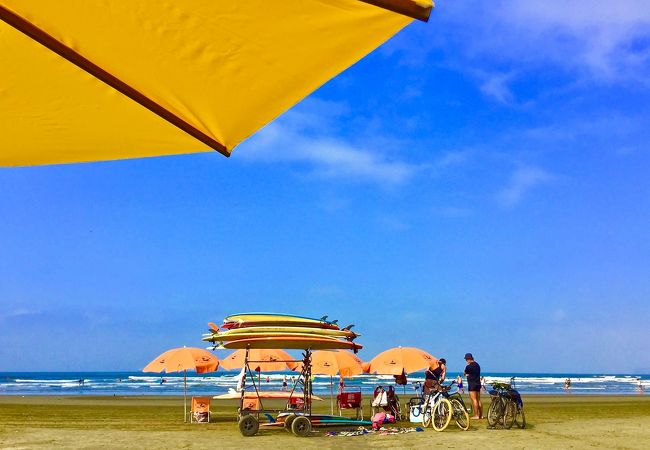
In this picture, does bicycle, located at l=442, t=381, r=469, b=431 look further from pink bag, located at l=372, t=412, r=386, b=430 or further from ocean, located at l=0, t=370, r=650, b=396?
ocean, located at l=0, t=370, r=650, b=396

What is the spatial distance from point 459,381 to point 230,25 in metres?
14.9

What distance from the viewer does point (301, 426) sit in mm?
12656

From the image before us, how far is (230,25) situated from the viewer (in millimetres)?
2100

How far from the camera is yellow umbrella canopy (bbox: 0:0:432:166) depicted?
2.01 metres

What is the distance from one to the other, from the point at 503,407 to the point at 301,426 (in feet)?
14.8

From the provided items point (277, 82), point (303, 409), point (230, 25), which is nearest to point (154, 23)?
point (230, 25)

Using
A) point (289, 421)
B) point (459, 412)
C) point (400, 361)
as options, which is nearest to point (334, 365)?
point (400, 361)

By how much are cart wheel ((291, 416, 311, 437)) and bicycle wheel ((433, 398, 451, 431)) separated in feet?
9.92

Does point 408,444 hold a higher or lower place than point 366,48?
lower

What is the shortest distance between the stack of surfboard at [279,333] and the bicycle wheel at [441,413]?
290 cm

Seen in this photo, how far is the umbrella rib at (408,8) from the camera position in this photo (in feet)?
5.71

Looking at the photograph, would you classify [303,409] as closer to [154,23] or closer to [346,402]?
[346,402]

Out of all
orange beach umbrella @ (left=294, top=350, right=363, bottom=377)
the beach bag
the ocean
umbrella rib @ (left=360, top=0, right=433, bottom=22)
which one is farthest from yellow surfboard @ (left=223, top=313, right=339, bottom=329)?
the ocean

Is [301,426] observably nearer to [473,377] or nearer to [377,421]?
[377,421]
